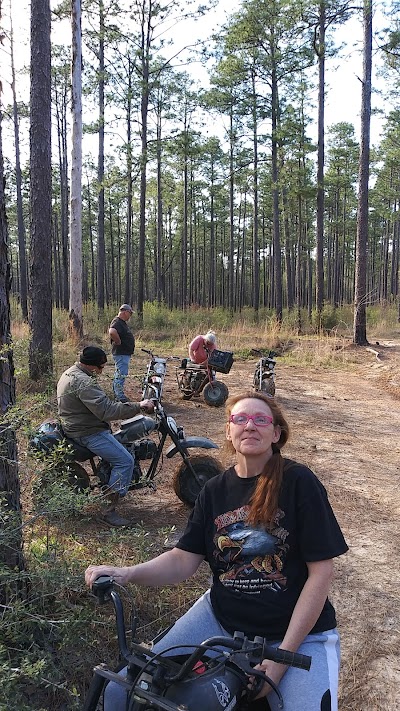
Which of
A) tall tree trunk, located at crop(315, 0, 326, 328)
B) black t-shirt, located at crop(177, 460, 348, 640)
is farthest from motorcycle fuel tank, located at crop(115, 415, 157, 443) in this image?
tall tree trunk, located at crop(315, 0, 326, 328)

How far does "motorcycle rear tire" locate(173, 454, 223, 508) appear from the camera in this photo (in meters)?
4.47

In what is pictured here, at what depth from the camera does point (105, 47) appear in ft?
62.3

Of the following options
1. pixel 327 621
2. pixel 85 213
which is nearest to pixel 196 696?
pixel 327 621

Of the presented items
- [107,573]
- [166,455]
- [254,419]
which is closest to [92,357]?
[166,455]

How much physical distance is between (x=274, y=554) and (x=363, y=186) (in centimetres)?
1610

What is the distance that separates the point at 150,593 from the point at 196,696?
1.72 m

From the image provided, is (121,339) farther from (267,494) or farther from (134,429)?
(267,494)

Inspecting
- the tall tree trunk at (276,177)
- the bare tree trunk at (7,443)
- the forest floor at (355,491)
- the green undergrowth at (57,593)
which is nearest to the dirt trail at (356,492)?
the forest floor at (355,491)

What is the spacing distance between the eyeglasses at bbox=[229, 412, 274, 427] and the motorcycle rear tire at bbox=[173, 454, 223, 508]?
240 centimetres

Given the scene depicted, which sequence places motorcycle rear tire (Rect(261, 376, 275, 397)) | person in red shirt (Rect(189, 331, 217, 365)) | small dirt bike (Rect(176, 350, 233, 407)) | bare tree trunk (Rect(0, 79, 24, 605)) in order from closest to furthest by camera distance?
bare tree trunk (Rect(0, 79, 24, 605)) → small dirt bike (Rect(176, 350, 233, 407)) → person in red shirt (Rect(189, 331, 217, 365)) → motorcycle rear tire (Rect(261, 376, 275, 397))

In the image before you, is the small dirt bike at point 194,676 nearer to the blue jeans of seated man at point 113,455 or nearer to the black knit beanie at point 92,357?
the blue jeans of seated man at point 113,455

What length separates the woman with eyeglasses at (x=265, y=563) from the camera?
177 cm

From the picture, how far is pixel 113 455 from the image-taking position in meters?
4.16

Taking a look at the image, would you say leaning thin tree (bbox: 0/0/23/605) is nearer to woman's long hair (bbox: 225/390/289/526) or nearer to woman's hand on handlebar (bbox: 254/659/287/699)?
woman's long hair (bbox: 225/390/289/526)
